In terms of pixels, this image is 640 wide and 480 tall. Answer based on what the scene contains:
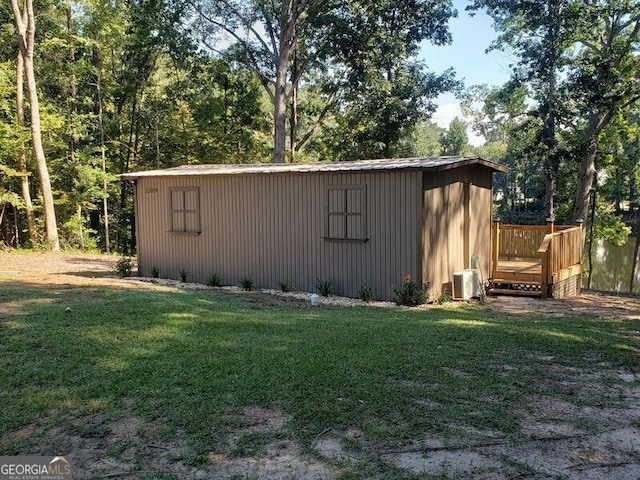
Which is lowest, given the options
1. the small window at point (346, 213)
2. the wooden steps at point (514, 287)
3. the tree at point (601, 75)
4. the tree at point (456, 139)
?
the wooden steps at point (514, 287)

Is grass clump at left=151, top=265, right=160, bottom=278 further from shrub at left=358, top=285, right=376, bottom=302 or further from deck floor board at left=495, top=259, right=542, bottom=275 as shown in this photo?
deck floor board at left=495, top=259, right=542, bottom=275

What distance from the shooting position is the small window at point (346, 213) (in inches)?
348

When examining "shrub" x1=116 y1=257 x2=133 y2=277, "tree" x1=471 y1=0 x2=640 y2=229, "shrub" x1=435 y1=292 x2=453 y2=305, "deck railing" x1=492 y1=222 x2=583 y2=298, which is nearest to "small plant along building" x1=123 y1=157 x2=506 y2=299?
"shrub" x1=435 y1=292 x2=453 y2=305

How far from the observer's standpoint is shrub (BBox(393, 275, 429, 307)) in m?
8.31

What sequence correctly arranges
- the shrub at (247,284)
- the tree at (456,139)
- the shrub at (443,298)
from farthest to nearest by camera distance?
the tree at (456,139) → the shrub at (247,284) → the shrub at (443,298)

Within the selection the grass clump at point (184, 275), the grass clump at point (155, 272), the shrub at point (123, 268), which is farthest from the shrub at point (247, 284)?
the shrub at point (123, 268)

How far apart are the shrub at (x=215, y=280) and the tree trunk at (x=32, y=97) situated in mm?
7545

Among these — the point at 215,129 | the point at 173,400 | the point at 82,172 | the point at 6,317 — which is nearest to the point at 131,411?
the point at 173,400

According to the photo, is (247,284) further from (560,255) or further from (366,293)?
(560,255)

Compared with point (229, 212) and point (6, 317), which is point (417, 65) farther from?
point (6, 317)

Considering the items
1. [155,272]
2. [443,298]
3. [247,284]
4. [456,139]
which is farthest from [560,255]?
[456,139]

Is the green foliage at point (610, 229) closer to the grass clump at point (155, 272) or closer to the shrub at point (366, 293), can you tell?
the shrub at point (366, 293)

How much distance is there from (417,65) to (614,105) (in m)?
7.25

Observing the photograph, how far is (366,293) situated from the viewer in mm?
8758
